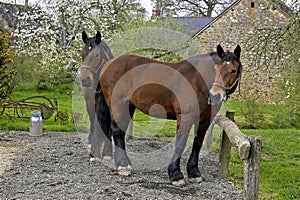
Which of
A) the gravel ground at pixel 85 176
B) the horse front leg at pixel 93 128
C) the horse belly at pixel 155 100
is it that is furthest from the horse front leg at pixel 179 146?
the horse front leg at pixel 93 128

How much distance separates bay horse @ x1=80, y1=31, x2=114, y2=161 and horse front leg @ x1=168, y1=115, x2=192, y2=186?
1.61 m

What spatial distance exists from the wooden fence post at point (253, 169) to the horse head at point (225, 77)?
2.57 ft

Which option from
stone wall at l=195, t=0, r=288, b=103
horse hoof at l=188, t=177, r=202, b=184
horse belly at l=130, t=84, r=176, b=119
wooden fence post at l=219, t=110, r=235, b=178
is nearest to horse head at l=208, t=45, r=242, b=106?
horse belly at l=130, t=84, r=176, b=119

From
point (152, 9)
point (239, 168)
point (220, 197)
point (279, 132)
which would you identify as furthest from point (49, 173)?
point (152, 9)

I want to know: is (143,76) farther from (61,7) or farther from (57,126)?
(61,7)

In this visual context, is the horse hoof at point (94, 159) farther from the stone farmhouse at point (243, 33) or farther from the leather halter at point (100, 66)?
the stone farmhouse at point (243, 33)

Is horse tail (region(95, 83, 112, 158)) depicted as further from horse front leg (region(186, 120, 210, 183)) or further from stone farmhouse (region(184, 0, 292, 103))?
stone farmhouse (region(184, 0, 292, 103))

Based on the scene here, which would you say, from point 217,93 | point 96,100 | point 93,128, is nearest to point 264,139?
point 93,128

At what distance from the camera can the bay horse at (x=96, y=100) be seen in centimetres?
582

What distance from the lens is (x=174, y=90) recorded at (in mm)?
5090

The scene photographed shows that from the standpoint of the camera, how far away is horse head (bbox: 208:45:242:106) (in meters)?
4.61

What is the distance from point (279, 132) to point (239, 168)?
494cm

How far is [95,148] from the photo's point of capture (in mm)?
6387

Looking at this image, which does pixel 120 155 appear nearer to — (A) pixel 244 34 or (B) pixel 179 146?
(B) pixel 179 146
